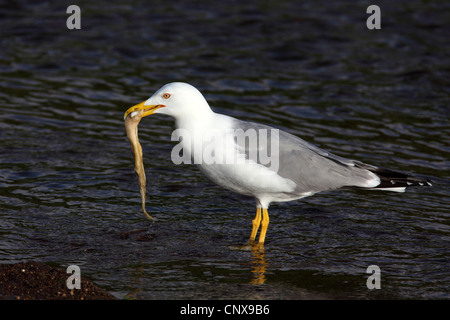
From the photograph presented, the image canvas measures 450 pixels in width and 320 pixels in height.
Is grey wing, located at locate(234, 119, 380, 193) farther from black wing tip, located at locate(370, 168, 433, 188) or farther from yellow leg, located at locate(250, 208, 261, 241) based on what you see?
yellow leg, located at locate(250, 208, 261, 241)

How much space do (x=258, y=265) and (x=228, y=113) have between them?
5.10 metres

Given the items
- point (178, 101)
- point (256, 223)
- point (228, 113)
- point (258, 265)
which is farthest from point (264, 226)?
point (228, 113)

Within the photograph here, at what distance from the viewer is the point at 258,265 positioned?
22.8ft

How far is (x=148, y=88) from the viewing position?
1254 centimetres

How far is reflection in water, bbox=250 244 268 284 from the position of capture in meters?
6.59

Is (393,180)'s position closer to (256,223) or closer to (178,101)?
(256,223)

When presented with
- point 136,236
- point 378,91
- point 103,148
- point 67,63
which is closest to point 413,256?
point 136,236

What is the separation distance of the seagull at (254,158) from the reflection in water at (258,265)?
149mm

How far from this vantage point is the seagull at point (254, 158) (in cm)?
707

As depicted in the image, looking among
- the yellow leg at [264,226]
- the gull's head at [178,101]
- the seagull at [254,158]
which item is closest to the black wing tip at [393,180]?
the seagull at [254,158]

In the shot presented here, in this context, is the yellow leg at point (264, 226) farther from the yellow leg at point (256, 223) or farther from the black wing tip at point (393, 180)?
the black wing tip at point (393, 180)

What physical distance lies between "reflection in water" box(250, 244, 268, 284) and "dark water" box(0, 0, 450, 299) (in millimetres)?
38
